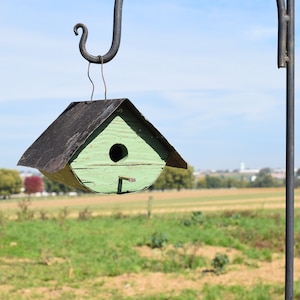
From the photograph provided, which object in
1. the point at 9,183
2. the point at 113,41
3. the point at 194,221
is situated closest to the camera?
the point at 113,41

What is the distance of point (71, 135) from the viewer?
2303mm

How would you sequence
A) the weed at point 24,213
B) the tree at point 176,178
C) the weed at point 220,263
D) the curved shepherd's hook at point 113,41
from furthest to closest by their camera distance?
the tree at point 176,178
the weed at point 24,213
the weed at point 220,263
the curved shepherd's hook at point 113,41

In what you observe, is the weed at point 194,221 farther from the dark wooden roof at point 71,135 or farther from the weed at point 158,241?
the dark wooden roof at point 71,135

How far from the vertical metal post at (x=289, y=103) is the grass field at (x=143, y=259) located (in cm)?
480

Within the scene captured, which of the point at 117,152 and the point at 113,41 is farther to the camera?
the point at 117,152

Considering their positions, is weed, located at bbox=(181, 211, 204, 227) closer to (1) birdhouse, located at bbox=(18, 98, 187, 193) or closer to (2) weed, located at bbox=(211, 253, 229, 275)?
(2) weed, located at bbox=(211, 253, 229, 275)

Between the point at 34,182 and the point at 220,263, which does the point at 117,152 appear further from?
the point at 34,182

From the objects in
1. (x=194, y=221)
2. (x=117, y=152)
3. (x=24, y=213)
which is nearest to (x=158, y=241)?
(x=194, y=221)

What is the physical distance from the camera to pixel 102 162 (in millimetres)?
2332

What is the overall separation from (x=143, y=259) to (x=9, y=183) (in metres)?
28.6

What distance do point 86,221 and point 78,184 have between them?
13199 mm

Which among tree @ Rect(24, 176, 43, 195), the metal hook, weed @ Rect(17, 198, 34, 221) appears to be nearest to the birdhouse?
the metal hook

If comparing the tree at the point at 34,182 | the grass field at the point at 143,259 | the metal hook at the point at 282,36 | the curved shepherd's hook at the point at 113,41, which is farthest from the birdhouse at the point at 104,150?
the tree at the point at 34,182

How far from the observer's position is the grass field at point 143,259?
7559mm
